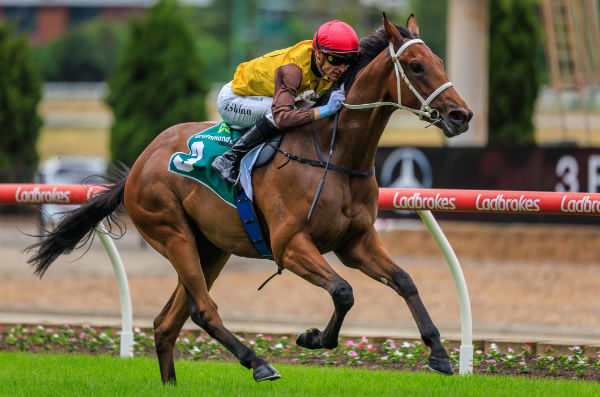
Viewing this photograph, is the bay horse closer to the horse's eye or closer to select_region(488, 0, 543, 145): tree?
the horse's eye

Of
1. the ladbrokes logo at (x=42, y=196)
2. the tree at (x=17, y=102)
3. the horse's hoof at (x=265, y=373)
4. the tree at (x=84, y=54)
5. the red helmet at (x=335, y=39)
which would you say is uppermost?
the tree at (x=84, y=54)

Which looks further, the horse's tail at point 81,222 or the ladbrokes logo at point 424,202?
the horse's tail at point 81,222

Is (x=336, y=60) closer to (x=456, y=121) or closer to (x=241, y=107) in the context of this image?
(x=241, y=107)

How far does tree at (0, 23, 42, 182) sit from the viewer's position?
67.7ft

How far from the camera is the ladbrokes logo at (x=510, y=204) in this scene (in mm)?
5715

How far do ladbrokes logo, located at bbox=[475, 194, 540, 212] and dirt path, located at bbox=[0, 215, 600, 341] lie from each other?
2.34 m

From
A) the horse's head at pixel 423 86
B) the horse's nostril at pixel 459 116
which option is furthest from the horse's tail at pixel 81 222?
the horse's nostril at pixel 459 116

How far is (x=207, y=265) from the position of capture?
6.06 metres

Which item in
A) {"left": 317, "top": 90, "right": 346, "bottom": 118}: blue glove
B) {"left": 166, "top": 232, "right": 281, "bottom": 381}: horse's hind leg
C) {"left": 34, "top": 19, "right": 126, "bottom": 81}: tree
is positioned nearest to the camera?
{"left": 317, "top": 90, "right": 346, "bottom": 118}: blue glove

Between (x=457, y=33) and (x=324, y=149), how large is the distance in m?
11.3

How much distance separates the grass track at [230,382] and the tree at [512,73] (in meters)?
12.8

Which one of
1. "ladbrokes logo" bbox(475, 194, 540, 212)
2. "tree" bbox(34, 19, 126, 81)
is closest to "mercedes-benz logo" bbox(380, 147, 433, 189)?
"ladbrokes logo" bbox(475, 194, 540, 212)

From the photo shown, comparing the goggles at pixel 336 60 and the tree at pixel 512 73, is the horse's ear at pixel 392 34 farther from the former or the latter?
the tree at pixel 512 73

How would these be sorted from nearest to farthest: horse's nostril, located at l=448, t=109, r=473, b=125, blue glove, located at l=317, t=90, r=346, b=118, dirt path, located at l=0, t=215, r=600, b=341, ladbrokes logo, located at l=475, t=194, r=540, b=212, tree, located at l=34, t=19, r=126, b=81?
horse's nostril, located at l=448, t=109, r=473, b=125 < blue glove, located at l=317, t=90, r=346, b=118 < ladbrokes logo, located at l=475, t=194, r=540, b=212 < dirt path, located at l=0, t=215, r=600, b=341 < tree, located at l=34, t=19, r=126, b=81
